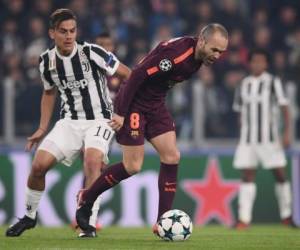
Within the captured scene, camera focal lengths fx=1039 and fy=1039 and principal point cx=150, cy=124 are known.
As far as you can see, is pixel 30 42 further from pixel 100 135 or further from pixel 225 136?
pixel 100 135

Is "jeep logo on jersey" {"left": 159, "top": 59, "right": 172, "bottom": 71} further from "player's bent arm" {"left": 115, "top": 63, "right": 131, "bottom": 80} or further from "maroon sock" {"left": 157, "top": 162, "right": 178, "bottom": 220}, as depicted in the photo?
"maroon sock" {"left": 157, "top": 162, "right": 178, "bottom": 220}

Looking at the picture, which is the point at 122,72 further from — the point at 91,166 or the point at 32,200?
the point at 32,200

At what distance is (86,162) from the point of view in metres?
9.54

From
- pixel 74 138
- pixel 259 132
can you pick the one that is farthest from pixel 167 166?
pixel 259 132

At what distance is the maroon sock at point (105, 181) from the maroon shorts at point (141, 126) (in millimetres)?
262

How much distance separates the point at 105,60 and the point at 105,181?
115cm

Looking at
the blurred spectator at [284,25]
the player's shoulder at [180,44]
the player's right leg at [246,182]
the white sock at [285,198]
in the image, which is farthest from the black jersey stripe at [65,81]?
the blurred spectator at [284,25]

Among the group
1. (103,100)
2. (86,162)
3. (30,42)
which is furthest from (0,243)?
(30,42)

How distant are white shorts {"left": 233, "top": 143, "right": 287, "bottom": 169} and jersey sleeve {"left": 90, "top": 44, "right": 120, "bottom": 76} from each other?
14.0ft

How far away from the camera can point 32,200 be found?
30.9 feet

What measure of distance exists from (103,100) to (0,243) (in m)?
1.79

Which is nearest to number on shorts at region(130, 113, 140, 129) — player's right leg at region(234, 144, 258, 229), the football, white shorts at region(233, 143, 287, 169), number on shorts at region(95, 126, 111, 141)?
number on shorts at region(95, 126, 111, 141)

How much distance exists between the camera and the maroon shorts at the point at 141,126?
9.39m

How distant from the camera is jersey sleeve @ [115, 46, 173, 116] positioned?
909cm
